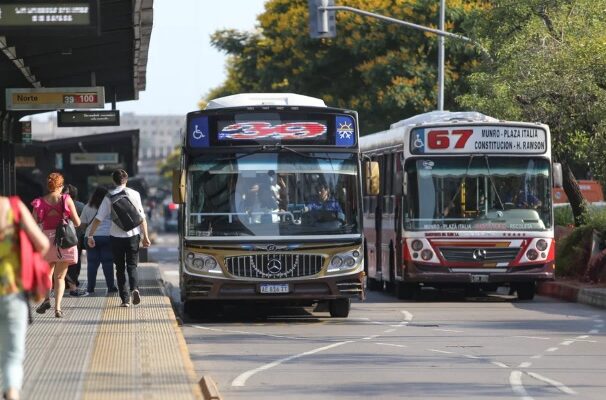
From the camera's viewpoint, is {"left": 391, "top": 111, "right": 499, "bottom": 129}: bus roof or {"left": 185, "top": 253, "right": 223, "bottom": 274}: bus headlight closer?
{"left": 185, "top": 253, "right": 223, "bottom": 274}: bus headlight

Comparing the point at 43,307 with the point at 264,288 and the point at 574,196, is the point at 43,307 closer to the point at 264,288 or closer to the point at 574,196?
the point at 264,288

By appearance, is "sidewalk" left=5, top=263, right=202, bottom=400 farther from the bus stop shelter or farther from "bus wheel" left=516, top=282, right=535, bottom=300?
"bus wheel" left=516, top=282, right=535, bottom=300

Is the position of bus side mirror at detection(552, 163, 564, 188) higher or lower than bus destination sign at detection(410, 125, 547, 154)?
lower

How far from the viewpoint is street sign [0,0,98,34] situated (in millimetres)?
15891

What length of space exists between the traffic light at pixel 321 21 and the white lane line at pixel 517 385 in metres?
16.9

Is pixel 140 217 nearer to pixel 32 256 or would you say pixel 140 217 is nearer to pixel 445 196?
pixel 445 196

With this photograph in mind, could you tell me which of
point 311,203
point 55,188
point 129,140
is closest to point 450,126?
point 311,203

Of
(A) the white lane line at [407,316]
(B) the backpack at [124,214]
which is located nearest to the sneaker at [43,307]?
(B) the backpack at [124,214]

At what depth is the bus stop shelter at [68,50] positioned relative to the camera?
15953 mm

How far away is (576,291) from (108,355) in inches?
527

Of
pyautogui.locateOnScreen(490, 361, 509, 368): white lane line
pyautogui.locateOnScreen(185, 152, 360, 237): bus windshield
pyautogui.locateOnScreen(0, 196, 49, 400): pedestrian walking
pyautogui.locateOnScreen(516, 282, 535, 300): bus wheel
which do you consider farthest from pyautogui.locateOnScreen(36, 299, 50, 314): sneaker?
pyautogui.locateOnScreen(0, 196, 49, 400): pedestrian walking

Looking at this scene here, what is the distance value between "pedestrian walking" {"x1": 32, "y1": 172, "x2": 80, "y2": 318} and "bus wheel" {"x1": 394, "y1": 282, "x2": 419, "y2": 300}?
879 cm

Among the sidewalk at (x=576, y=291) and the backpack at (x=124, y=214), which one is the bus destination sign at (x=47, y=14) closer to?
the backpack at (x=124, y=214)

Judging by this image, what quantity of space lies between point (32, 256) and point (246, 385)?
427 cm
